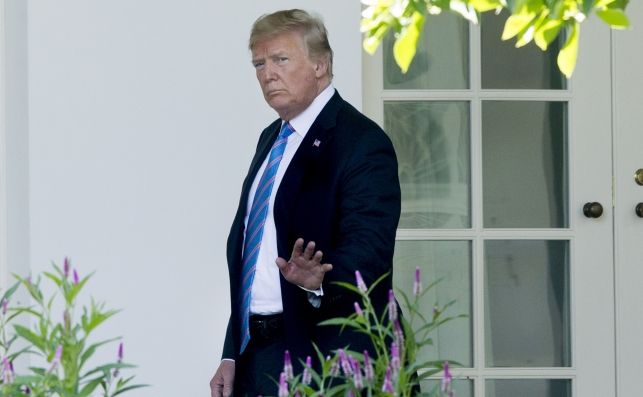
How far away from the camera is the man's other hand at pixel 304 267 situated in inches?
119

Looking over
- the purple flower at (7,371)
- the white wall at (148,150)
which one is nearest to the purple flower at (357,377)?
the purple flower at (7,371)

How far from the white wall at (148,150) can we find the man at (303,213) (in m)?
1.08

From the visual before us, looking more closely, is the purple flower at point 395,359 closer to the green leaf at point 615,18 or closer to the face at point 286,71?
the green leaf at point 615,18

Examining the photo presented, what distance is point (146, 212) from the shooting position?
4730 millimetres

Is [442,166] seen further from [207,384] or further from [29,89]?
[29,89]

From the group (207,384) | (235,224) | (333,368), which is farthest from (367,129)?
(207,384)

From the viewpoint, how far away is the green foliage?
112 inches

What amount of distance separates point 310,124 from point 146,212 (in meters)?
1.32

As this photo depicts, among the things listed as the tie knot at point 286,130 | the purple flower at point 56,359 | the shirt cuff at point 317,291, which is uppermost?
the tie knot at point 286,130

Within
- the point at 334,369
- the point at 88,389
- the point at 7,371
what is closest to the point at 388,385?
the point at 334,369

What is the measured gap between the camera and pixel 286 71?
3.52 meters

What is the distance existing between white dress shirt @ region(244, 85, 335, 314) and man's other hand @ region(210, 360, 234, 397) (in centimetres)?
26

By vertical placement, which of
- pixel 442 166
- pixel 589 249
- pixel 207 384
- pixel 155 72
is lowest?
pixel 207 384

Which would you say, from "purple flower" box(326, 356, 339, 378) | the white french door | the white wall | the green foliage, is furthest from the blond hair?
the white french door
